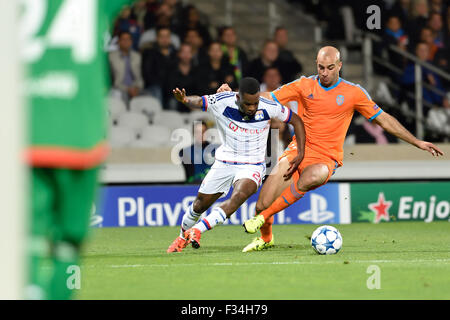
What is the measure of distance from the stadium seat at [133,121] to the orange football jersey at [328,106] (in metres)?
5.83

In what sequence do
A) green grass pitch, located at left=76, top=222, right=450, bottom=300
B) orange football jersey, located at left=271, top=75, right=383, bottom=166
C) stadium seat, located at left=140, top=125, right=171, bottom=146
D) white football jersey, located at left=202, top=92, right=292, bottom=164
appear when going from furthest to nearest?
stadium seat, located at left=140, top=125, right=171, bottom=146 → orange football jersey, located at left=271, top=75, right=383, bottom=166 → white football jersey, located at left=202, top=92, right=292, bottom=164 → green grass pitch, located at left=76, top=222, right=450, bottom=300

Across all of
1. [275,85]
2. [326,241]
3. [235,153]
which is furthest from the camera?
[275,85]

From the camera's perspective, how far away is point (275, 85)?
14.1m

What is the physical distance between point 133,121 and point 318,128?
6.07 meters

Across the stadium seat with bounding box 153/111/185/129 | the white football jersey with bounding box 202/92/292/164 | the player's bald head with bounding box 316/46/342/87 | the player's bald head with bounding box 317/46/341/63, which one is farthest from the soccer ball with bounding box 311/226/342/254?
the stadium seat with bounding box 153/111/185/129

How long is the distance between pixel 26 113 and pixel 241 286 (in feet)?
14.5

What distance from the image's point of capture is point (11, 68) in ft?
6.11

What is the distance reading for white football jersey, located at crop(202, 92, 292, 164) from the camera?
8836 mm

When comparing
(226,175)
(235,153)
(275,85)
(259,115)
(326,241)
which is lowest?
(326,241)

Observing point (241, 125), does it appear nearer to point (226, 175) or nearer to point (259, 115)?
point (259, 115)

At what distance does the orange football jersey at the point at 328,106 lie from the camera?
929 cm

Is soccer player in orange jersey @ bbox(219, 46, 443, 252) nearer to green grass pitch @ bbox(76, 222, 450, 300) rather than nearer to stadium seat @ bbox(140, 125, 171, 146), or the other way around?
green grass pitch @ bbox(76, 222, 450, 300)

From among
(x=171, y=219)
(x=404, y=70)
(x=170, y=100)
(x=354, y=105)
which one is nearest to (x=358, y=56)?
(x=404, y=70)

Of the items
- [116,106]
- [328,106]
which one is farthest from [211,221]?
[116,106]
